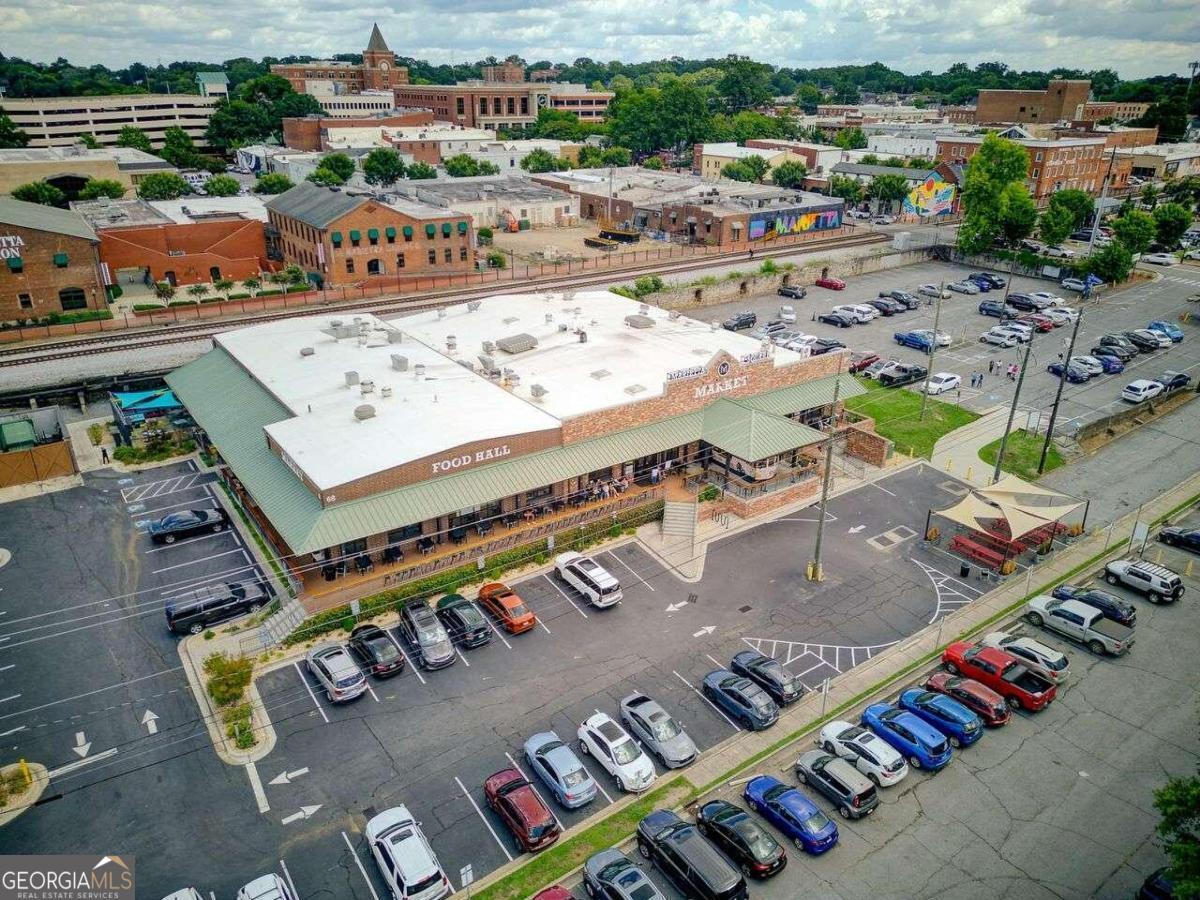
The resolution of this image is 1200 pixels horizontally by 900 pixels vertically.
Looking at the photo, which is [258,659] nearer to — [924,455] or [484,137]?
[924,455]

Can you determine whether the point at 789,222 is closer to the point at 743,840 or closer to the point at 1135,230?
the point at 1135,230

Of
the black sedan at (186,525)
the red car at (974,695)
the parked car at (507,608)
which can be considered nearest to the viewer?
the red car at (974,695)

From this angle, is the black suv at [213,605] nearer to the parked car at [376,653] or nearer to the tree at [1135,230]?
the parked car at [376,653]

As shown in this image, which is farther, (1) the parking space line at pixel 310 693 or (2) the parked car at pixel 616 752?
(1) the parking space line at pixel 310 693

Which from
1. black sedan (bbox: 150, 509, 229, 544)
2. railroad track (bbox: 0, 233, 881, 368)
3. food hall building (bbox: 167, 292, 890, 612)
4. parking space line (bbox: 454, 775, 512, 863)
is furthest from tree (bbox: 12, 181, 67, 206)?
parking space line (bbox: 454, 775, 512, 863)

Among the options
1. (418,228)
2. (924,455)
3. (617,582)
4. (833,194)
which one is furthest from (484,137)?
(617,582)

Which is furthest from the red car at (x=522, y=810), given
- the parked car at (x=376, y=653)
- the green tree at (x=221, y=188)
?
the green tree at (x=221, y=188)
